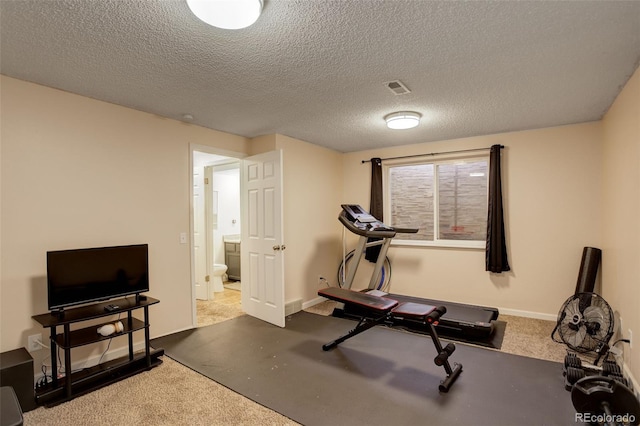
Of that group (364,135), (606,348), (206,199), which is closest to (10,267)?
(206,199)

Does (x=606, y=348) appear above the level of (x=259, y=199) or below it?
below

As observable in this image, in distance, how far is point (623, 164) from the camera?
2.74 meters

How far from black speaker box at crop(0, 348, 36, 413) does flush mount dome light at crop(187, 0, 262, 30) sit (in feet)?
8.34

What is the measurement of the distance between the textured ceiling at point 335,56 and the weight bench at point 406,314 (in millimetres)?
1925

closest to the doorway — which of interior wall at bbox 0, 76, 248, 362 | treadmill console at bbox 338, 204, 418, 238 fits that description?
interior wall at bbox 0, 76, 248, 362

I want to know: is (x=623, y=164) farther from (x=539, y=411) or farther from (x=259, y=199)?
(x=259, y=199)

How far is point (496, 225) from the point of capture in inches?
163

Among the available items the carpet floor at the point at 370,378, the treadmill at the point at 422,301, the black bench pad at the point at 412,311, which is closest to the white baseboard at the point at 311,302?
the treadmill at the point at 422,301

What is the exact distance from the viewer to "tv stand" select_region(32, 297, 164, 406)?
231cm

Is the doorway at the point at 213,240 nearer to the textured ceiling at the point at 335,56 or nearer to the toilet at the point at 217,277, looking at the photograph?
the toilet at the point at 217,277

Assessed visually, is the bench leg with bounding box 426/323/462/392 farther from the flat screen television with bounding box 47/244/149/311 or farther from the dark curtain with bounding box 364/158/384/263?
the flat screen television with bounding box 47/244/149/311

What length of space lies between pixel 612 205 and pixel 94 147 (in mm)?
5030

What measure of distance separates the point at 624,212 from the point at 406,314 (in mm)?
2046

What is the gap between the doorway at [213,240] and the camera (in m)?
4.50
